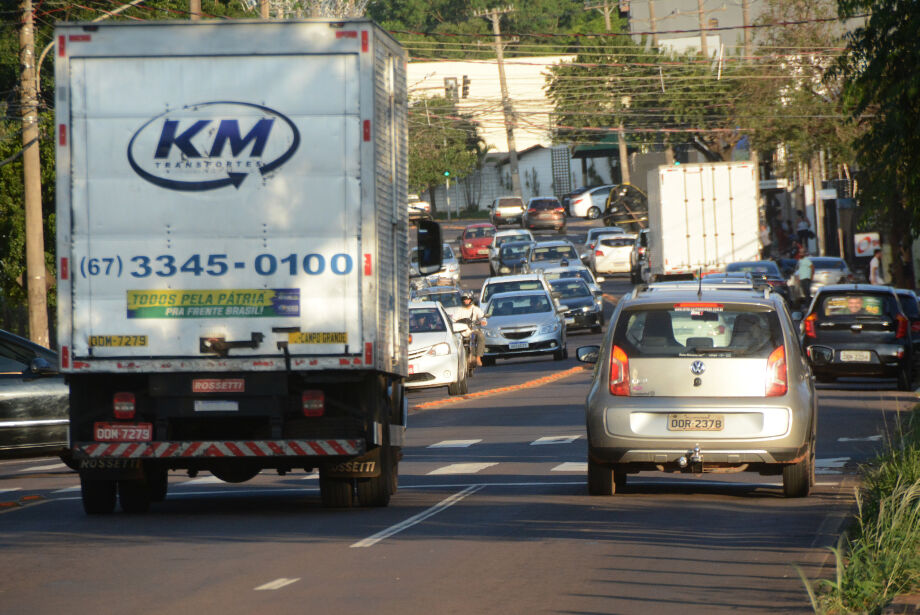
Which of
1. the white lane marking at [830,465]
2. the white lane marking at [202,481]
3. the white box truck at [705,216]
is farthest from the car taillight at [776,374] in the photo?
the white box truck at [705,216]

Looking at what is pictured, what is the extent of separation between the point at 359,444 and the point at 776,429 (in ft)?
10.6

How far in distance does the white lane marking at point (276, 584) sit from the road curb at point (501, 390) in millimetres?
16592

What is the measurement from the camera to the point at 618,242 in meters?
63.1

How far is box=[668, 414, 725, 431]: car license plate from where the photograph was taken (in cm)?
1268

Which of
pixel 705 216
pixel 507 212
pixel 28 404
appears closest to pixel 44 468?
pixel 28 404

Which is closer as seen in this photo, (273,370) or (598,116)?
(273,370)

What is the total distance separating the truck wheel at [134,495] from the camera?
1333 cm

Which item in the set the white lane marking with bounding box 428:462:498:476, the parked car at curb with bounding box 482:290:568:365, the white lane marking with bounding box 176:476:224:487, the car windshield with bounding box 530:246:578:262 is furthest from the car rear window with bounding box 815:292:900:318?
the car windshield with bounding box 530:246:578:262

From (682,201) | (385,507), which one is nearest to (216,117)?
(385,507)

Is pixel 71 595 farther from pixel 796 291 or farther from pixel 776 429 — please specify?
pixel 796 291

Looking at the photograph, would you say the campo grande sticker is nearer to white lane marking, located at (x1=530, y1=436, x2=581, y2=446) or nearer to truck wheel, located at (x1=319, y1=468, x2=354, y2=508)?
truck wheel, located at (x1=319, y1=468, x2=354, y2=508)

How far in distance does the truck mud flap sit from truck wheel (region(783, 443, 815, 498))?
3.24 meters

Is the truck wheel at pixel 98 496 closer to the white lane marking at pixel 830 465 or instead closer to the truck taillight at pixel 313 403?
the truck taillight at pixel 313 403

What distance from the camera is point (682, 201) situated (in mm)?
45531
